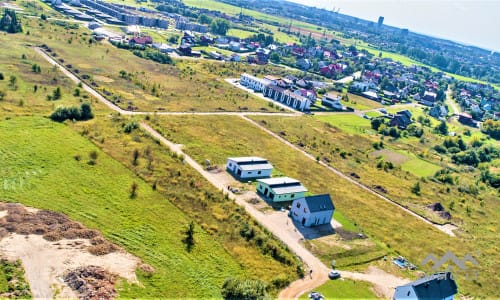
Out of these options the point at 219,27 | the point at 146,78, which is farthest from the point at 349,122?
the point at 219,27

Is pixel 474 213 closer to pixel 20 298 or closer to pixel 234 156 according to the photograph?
pixel 234 156

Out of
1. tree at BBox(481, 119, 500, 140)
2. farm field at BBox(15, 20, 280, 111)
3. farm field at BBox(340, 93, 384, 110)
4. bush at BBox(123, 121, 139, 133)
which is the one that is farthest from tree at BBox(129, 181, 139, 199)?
tree at BBox(481, 119, 500, 140)

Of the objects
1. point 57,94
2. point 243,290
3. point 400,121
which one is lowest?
point 243,290

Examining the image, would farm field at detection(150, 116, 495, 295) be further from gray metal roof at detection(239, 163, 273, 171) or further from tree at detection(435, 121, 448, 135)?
tree at detection(435, 121, 448, 135)

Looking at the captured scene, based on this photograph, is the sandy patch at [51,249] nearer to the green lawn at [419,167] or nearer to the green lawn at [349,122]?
the green lawn at [419,167]

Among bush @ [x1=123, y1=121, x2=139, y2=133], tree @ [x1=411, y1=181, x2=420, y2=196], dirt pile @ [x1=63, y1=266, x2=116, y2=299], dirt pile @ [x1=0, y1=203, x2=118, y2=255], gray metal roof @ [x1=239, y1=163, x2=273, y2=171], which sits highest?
bush @ [x1=123, y1=121, x2=139, y2=133]

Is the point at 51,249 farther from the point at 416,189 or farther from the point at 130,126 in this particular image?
the point at 416,189

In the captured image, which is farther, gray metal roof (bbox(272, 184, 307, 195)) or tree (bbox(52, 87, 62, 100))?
tree (bbox(52, 87, 62, 100))
